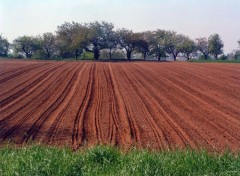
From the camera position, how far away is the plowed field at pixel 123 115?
1320 cm

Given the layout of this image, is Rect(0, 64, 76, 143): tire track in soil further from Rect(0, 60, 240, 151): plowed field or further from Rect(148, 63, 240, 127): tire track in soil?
Rect(148, 63, 240, 127): tire track in soil

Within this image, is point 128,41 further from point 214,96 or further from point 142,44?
point 214,96

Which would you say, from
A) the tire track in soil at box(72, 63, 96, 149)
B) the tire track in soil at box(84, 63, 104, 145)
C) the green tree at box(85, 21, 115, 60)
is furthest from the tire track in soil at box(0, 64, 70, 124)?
the green tree at box(85, 21, 115, 60)

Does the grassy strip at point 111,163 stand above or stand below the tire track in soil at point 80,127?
above

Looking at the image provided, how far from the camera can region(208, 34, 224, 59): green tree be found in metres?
121

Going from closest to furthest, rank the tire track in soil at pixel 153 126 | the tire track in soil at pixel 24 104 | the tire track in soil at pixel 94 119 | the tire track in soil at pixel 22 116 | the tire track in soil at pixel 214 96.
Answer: the tire track in soil at pixel 153 126 < the tire track in soil at pixel 94 119 < the tire track in soil at pixel 22 116 < the tire track in soil at pixel 24 104 < the tire track in soil at pixel 214 96

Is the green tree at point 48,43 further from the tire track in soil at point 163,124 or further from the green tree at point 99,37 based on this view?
the tire track in soil at point 163,124

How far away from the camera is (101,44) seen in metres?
110

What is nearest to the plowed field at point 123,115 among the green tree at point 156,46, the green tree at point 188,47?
the green tree at point 156,46

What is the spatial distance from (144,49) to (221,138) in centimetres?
10258

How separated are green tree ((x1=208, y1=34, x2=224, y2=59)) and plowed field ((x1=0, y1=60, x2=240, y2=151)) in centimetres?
9600

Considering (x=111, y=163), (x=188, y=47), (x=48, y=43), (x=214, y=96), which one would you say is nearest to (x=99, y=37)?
(x=48, y=43)

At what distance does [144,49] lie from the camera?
4547 inches

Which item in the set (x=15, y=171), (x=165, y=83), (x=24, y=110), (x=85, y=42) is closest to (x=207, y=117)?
(x=24, y=110)
